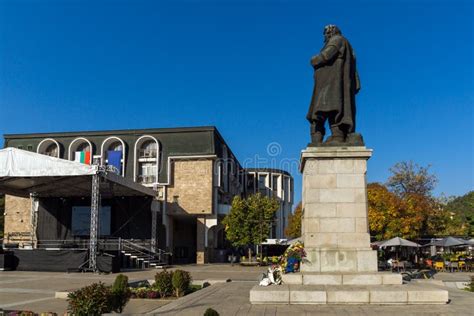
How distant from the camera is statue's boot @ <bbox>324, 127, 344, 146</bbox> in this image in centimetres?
1216

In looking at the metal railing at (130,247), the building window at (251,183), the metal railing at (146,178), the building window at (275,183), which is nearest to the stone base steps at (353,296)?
the metal railing at (130,247)

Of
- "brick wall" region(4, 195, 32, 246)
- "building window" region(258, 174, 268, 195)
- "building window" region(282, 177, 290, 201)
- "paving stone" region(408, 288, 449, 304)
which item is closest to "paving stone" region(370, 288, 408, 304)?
"paving stone" region(408, 288, 449, 304)

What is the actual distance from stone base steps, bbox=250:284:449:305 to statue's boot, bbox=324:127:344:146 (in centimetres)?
396

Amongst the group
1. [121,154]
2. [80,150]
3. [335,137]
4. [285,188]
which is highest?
[80,150]

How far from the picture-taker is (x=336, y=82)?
1230cm

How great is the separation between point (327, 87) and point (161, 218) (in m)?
33.2

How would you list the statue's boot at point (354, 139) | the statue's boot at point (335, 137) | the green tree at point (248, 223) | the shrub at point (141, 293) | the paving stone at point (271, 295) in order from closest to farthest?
the paving stone at point (271, 295)
the statue's boot at point (354, 139)
the statue's boot at point (335, 137)
the shrub at point (141, 293)
the green tree at point (248, 223)

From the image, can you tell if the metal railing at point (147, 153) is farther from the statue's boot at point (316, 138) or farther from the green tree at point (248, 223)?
the statue's boot at point (316, 138)

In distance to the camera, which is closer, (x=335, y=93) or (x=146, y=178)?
(x=335, y=93)

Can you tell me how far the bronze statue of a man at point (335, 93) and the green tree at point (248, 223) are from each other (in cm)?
2944

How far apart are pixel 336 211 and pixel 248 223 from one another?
3022 cm

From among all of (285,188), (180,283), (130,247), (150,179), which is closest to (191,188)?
(150,179)

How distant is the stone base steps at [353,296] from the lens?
963 cm

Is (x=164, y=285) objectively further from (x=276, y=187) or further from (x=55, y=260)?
(x=276, y=187)
